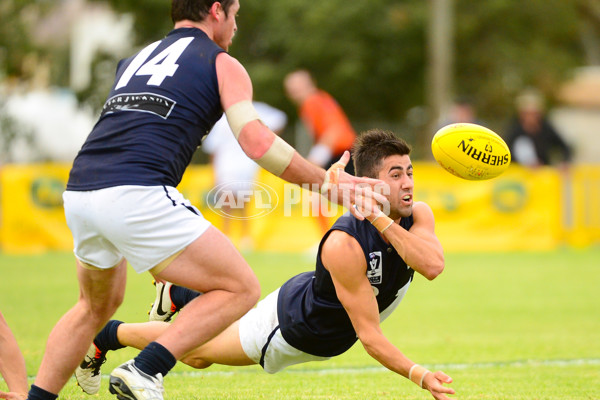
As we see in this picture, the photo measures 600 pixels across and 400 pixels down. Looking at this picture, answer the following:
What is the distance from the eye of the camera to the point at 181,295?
5.09 meters

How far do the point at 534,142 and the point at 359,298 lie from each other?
459 inches

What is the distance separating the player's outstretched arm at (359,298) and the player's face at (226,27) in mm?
1154

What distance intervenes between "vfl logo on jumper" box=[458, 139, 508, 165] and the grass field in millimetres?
1364

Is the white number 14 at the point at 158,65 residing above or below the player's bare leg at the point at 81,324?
above

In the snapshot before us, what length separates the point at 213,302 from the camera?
4.06m

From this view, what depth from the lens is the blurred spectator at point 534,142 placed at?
1526cm

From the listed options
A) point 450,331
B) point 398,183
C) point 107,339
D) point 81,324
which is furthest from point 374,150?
point 450,331

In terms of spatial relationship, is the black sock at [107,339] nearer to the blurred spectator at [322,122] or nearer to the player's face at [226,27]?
the player's face at [226,27]

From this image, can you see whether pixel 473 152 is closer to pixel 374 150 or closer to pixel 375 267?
pixel 374 150

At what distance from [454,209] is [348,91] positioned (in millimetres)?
11785

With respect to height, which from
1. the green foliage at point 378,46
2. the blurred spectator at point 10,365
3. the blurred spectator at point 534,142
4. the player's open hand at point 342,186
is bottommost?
the blurred spectator at point 10,365

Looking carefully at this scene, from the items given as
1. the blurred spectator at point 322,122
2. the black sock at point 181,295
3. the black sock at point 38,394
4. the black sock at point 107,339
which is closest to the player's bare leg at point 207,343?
the black sock at point 107,339

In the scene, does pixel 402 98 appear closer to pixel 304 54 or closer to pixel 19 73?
pixel 304 54

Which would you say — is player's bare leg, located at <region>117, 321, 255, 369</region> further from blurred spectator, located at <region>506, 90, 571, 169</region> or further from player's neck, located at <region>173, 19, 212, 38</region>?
blurred spectator, located at <region>506, 90, 571, 169</region>
